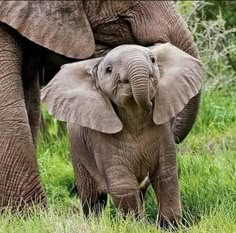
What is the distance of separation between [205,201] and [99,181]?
1.84ft

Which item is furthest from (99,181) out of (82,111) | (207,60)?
(207,60)

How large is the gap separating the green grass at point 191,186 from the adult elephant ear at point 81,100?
437mm

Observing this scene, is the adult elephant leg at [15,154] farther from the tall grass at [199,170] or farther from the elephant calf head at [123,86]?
the elephant calf head at [123,86]

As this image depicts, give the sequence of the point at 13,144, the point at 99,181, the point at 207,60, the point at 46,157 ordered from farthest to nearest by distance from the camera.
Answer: the point at 207,60
the point at 46,157
the point at 13,144
the point at 99,181

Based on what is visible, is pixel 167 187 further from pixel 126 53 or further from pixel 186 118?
pixel 186 118

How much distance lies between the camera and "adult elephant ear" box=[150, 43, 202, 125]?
512cm

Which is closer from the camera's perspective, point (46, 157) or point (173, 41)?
point (173, 41)

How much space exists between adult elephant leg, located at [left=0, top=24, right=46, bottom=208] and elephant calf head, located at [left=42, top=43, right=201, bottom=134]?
1.81 feet

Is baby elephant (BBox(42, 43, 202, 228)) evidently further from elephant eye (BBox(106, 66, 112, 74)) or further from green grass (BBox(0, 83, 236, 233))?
green grass (BBox(0, 83, 236, 233))

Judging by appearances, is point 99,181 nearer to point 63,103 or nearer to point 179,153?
point 63,103

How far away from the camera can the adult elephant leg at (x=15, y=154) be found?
19.1ft

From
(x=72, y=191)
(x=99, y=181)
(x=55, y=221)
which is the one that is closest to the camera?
(x=55, y=221)

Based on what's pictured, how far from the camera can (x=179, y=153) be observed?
270 inches

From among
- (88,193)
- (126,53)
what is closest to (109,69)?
(126,53)
